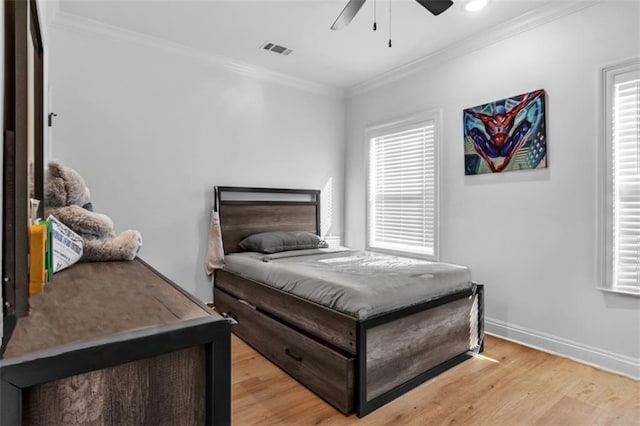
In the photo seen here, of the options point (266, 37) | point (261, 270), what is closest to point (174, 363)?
point (261, 270)

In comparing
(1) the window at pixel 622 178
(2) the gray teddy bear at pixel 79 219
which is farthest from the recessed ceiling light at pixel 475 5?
(2) the gray teddy bear at pixel 79 219

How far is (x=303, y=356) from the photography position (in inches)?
83.3

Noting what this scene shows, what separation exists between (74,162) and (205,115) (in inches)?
47.0

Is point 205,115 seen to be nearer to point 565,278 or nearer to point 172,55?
point 172,55

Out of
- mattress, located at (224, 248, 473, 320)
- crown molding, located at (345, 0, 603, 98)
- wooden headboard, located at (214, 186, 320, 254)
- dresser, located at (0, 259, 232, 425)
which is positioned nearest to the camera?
dresser, located at (0, 259, 232, 425)

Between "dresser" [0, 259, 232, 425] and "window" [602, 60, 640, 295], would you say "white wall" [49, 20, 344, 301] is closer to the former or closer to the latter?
"dresser" [0, 259, 232, 425]

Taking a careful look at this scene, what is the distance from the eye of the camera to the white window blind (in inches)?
140

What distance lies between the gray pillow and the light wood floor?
110 centimetres

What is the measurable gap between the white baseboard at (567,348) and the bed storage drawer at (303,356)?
1743mm

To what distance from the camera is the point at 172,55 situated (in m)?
3.27

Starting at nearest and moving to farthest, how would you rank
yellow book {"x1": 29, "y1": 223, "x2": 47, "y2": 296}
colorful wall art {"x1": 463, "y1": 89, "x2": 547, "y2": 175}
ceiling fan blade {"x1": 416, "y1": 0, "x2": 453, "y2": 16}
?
1. yellow book {"x1": 29, "y1": 223, "x2": 47, "y2": 296}
2. ceiling fan blade {"x1": 416, "y1": 0, "x2": 453, "y2": 16}
3. colorful wall art {"x1": 463, "y1": 89, "x2": 547, "y2": 175}

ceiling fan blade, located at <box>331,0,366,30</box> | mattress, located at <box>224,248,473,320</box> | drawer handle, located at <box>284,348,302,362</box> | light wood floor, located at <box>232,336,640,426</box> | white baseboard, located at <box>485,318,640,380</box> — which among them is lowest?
light wood floor, located at <box>232,336,640,426</box>

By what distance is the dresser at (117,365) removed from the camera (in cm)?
55

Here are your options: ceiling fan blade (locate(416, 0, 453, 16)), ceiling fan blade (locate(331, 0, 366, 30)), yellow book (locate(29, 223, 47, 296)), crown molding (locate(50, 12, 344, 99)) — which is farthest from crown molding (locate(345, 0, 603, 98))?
yellow book (locate(29, 223, 47, 296))
